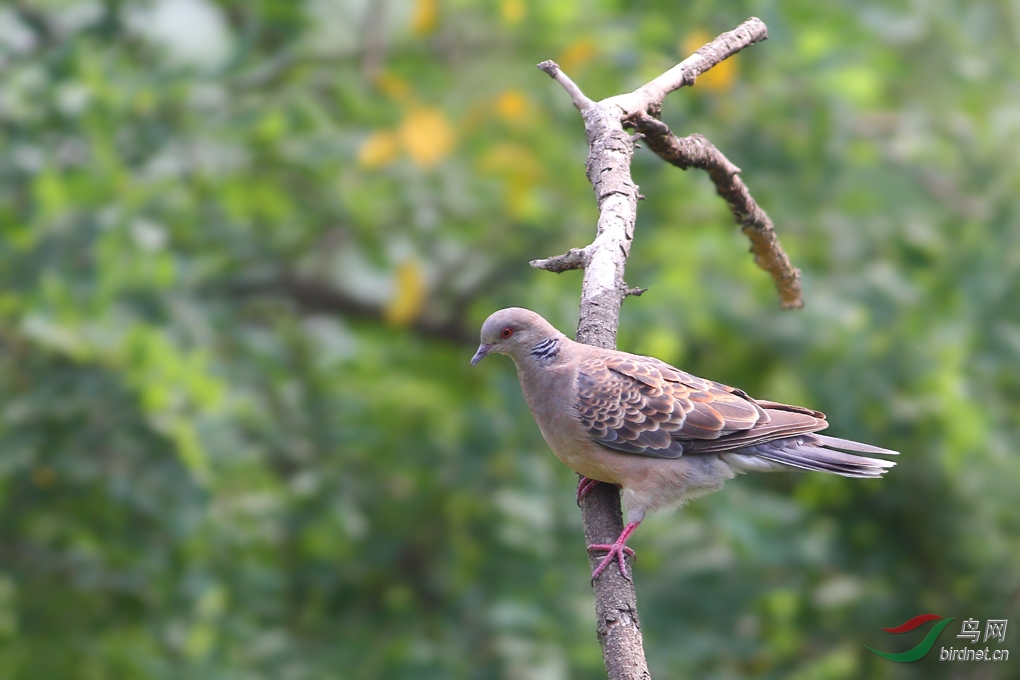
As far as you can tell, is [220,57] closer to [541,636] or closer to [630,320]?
[630,320]

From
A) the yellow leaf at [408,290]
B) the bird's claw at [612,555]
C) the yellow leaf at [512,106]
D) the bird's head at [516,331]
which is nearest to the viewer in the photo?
the bird's claw at [612,555]

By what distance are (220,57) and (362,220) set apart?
1207 mm

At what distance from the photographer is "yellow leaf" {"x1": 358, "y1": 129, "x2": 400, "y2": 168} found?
5.59 meters

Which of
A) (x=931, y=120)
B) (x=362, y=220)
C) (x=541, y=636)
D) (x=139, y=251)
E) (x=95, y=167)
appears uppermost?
(x=931, y=120)

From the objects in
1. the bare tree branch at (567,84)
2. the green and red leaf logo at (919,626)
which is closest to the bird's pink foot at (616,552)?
the bare tree branch at (567,84)

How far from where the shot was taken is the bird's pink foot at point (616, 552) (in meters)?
2.66

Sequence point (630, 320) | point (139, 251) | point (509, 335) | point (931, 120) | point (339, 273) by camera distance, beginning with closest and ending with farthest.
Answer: point (509, 335), point (139, 251), point (630, 320), point (931, 120), point (339, 273)

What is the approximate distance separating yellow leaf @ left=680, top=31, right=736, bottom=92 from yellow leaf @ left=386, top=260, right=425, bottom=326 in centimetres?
184

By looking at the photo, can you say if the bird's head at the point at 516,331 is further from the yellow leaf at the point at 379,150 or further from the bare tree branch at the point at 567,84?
the yellow leaf at the point at 379,150

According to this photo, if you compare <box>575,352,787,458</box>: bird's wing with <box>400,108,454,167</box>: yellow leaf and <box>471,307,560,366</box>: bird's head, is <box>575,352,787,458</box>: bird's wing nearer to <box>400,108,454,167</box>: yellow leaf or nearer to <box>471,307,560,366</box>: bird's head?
<box>471,307,560,366</box>: bird's head

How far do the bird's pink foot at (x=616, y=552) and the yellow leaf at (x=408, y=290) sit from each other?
9.29 feet

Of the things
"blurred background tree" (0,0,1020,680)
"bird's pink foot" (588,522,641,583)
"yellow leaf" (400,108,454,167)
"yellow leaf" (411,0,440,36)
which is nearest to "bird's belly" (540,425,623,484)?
"bird's pink foot" (588,522,641,583)

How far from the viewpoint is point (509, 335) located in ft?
12.3

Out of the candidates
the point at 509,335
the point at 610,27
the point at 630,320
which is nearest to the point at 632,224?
the point at 509,335
